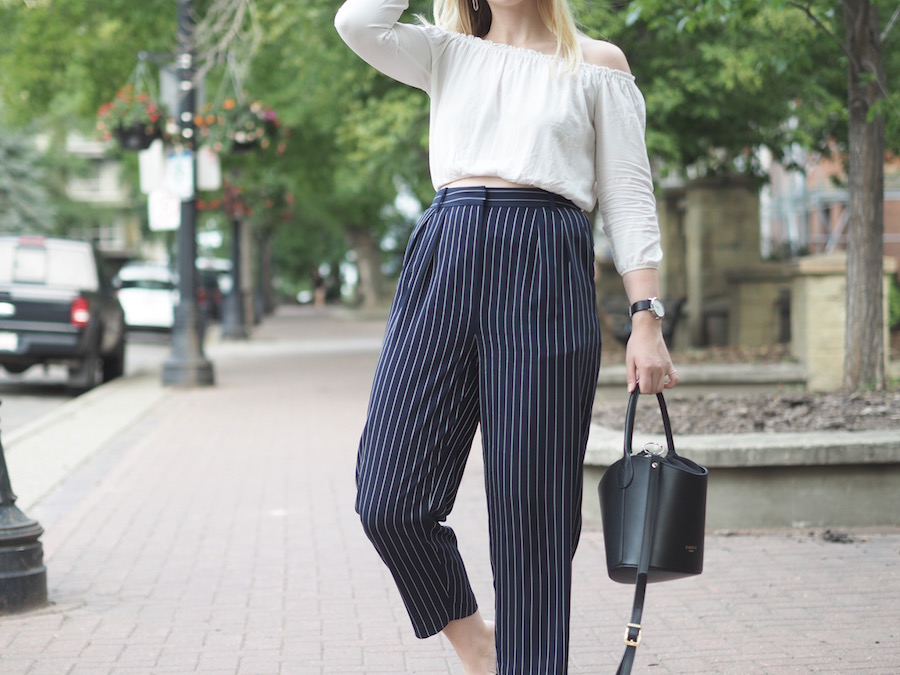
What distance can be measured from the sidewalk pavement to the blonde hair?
1954mm

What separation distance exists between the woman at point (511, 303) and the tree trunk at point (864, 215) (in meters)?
5.17

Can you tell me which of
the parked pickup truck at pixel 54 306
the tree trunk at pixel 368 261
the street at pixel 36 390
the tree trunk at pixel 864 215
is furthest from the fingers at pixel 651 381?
the tree trunk at pixel 368 261

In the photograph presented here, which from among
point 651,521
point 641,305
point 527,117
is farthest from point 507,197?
point 651,521

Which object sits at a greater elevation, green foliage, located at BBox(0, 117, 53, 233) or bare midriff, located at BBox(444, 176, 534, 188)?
green foliage, located at BBox(0, 117, 53, 233)

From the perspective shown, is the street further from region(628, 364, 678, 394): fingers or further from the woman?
region(628, 364, 678, 394): fingers

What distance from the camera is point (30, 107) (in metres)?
20.2

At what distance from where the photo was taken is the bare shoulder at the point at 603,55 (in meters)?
2.88

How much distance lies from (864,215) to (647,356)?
5539mm

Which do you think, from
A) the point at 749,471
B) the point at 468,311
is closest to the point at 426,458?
the point at 468,311

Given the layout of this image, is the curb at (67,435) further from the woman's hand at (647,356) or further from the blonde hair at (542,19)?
the woman's hand at (647,356)

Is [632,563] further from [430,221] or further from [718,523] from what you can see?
[718,523]

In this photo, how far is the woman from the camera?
2.74 meters

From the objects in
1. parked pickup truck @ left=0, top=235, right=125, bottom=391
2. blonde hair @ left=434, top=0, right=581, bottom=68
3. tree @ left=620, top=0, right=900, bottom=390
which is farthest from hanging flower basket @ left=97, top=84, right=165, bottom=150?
blonde hair @ left=434, top=0, right=581, bottom=68

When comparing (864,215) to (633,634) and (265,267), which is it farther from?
(265,267)
